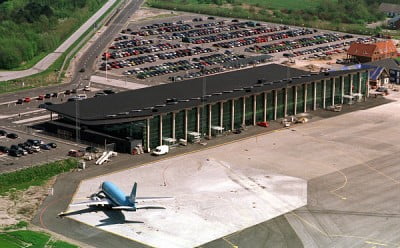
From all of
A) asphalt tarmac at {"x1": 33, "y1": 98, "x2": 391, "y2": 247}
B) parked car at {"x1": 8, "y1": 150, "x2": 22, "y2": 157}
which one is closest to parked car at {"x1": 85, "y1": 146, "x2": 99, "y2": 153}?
asphalt tarmac at {"x1": 33, "y1": 98, "x2": 391, "y2": 247}

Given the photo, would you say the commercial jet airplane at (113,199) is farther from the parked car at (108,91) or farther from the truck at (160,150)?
the parked car at (108,91)

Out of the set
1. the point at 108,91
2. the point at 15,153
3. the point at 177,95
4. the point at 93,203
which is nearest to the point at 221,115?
the point at 177,95

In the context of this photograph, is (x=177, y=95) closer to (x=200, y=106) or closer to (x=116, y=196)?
(x=200, y=106)

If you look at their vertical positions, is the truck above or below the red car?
below

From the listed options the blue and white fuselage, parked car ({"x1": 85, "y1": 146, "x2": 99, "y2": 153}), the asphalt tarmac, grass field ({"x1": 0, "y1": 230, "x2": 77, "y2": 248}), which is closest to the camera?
grass field ({"x1": 0, "y1": 230, "x2": 77, "y2": 248})

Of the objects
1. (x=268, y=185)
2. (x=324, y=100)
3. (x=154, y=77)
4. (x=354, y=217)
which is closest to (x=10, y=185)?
(x=268, y=185)

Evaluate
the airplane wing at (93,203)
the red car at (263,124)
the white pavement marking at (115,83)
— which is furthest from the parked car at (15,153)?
the white pavement marking at (115,83)

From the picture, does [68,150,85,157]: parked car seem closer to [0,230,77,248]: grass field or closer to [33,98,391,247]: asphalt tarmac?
[33,98,391,247]: asphalt tarmac

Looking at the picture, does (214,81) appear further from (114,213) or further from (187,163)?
(114,213)
